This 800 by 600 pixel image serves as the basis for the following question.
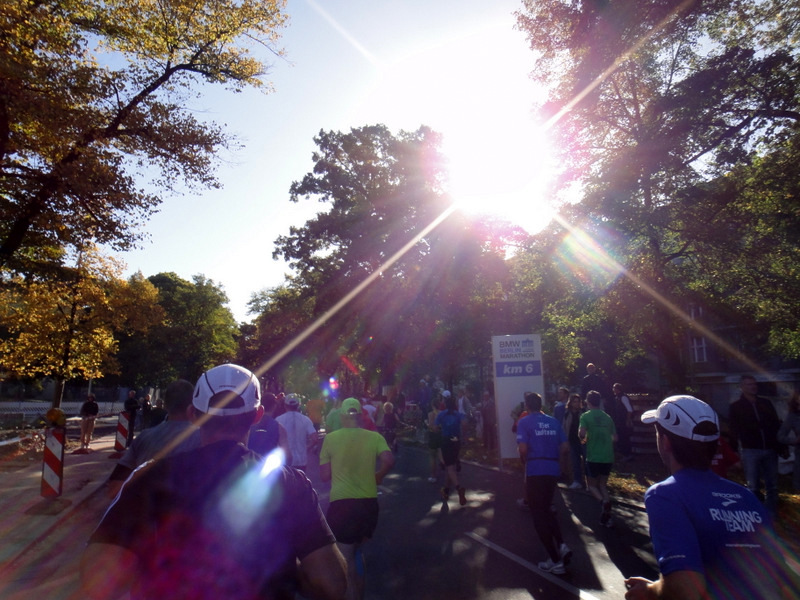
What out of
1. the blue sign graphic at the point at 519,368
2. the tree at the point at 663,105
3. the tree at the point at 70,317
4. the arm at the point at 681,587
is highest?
the tree at the point at 663,105

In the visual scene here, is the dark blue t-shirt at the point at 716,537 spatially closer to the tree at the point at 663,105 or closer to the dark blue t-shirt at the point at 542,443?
the dark blue t-shirt at the point at 542,443

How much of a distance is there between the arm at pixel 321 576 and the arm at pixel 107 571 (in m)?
0.53

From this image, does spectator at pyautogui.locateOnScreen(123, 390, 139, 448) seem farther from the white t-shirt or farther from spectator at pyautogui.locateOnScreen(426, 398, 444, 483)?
the white t-shirt

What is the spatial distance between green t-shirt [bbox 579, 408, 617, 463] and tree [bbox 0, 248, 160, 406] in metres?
11.4

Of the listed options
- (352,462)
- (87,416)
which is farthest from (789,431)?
(87,416)

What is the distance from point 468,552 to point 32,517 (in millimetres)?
6578

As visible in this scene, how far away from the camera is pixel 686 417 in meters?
2.61

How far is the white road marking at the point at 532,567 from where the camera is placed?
628 cm

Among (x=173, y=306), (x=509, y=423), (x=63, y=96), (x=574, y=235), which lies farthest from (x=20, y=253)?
(x=173, y=306)

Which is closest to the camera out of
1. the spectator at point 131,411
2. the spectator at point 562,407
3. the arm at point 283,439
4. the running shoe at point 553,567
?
the running shoe at point 553,567

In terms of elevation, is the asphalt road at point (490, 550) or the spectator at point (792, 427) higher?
the spectator at point (792, 427)

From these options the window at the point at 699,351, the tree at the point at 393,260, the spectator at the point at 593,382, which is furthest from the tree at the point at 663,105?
the window at the point at 699,351

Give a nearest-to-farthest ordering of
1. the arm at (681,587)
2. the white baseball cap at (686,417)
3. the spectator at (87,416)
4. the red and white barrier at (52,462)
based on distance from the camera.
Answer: the arm at (681,587), the white baseball cap at (686,417), the red and white barrier at (52,462), the spectator at (87,416)

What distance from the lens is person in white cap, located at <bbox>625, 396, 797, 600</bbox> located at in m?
2.32
